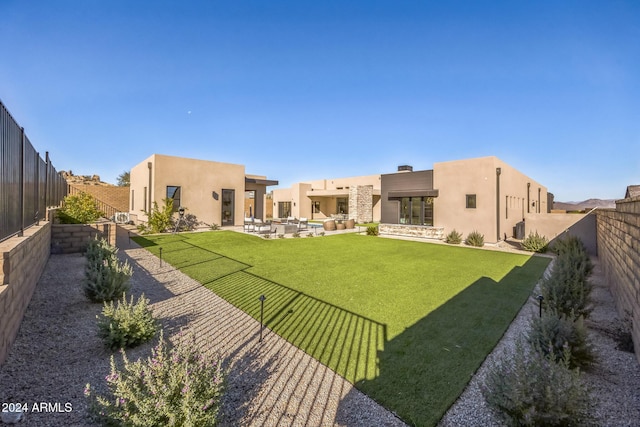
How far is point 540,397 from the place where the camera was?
1.99 metres

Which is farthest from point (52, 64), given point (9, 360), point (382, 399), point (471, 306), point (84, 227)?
point (471, 306)

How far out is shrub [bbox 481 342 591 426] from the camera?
1.91m

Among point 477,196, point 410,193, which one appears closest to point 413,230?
point 410,193

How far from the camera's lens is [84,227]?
909 cm

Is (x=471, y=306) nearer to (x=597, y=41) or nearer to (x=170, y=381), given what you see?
(x=170, y=381)

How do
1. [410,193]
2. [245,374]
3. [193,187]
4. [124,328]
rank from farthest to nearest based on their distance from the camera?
[410,193]
[193,187]
[124,328]
[245,374]

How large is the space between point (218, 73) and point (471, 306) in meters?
14.7

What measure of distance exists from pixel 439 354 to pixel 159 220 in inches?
611

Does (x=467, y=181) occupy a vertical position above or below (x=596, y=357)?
above

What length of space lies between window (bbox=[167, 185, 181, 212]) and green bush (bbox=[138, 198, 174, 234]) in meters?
0.64

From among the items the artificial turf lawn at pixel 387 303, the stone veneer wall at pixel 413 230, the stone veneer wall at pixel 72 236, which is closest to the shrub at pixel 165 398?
the artificial turf lawn at pixel 387 303

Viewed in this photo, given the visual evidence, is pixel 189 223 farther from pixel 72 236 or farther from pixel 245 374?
pixel 245 374

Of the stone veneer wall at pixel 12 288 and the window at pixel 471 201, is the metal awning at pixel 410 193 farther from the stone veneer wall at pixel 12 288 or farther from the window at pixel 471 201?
the stone veneer wall at pixel 12 288

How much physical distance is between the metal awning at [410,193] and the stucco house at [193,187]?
10582 mm
